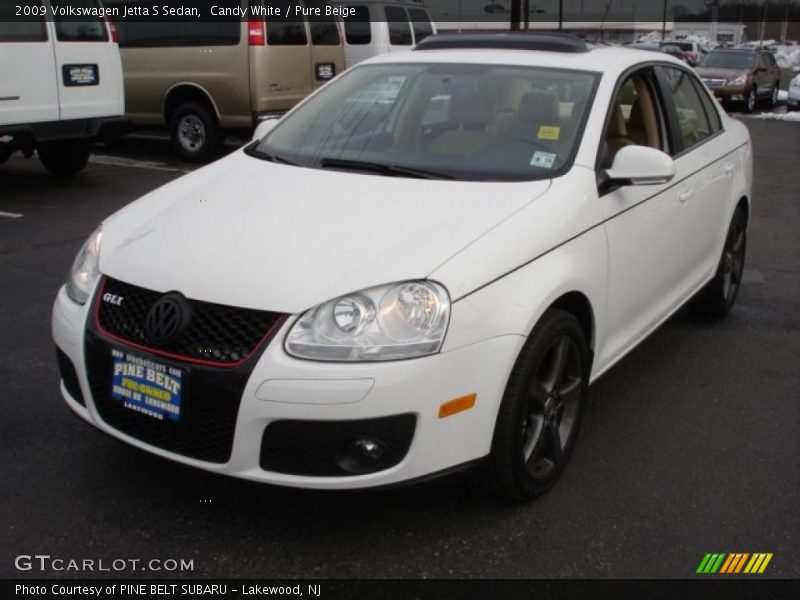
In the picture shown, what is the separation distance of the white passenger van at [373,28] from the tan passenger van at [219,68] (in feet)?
5.79

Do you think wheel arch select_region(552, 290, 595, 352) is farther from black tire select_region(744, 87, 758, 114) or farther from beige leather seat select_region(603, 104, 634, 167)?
black tire select_region(744, 87, 758, 114)

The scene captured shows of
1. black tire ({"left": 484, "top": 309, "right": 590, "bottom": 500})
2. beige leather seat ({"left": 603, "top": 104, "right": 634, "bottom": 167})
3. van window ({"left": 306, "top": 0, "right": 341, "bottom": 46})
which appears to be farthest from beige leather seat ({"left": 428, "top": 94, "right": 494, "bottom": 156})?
van window ({"left": 306, "top": 0, "right": 341, "bottom": 46})

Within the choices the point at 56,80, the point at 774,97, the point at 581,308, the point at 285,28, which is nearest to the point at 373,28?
the point at 285,28

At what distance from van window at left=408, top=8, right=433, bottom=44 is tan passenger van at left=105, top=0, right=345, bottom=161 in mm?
2868

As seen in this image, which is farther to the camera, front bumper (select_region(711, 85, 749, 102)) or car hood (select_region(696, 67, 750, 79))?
car hood (select_region(696, 67, 750, 79))

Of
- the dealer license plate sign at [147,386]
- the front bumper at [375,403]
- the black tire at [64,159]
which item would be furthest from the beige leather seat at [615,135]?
the black tire at [64,159]

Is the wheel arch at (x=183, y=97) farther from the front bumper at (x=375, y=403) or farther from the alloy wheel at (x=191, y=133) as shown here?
the front bumper at (x=375, y=403)

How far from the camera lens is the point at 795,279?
20.6ft

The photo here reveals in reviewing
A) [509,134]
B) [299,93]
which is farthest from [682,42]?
[509,134]

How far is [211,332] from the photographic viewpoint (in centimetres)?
269

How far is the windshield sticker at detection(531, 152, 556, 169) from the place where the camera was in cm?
348

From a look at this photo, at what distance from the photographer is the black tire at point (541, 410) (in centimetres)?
289

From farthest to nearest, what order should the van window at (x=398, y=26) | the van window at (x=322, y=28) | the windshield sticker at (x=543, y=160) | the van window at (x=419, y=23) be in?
the van window at (x=419, y=23) → the van window at (x=398, y=26) → the van window at (x=322, y=28) → the windshield sticker at (x=543, y=160)

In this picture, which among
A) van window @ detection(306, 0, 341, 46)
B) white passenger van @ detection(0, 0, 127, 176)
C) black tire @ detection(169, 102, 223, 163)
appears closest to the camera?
white passenger van @ detection(0, 0, 127, 176)
